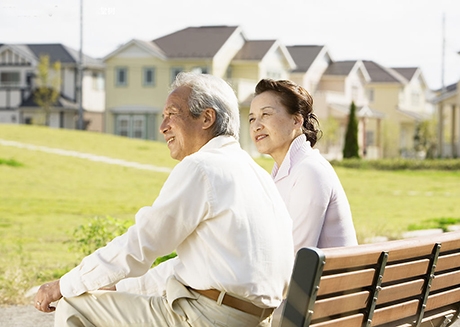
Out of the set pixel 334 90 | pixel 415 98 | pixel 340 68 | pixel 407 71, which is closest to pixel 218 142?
pixel 334 90

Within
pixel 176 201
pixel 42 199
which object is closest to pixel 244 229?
pixel 176 201

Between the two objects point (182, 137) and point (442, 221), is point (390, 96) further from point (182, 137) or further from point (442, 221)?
point (182, 137)

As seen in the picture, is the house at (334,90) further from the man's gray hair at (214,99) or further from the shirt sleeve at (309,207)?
the man's gray hair at (214,99)

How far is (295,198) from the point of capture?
13.1 feet

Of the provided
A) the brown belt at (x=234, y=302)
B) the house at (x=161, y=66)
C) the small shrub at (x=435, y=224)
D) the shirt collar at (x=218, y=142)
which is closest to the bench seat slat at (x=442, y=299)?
the brown belt at (x=234, y=302)

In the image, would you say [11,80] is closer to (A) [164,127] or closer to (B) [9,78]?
(B) [9,78]

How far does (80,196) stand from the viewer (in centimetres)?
2016

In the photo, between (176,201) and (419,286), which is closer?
(176,201)

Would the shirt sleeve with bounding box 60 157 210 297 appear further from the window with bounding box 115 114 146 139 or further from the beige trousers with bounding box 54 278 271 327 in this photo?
the window with bounding box 115 114 146 139

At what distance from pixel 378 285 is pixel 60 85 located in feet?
170

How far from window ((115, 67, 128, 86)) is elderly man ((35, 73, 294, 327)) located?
44.4 m

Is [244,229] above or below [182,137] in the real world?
below

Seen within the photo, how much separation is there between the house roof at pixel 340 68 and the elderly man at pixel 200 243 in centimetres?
5208

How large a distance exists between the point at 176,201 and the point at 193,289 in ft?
1.19
